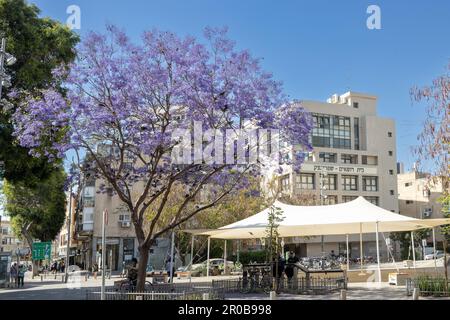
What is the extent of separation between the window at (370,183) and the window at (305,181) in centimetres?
823

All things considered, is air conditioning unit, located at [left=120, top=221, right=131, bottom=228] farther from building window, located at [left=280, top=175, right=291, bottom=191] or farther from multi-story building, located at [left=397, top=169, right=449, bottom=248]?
multi-story building, located at [left=397, top=169, right=449, bottom=248]

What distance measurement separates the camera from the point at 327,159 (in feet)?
232

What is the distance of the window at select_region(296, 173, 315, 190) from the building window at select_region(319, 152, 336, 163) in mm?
2903

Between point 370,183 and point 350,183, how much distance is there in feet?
10.8

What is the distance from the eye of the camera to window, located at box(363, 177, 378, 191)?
237 feet

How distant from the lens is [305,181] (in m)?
68.2

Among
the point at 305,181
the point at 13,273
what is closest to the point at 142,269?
the point at 13,273

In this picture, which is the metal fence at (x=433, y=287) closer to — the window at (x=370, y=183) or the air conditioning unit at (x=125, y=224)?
the air conditioning unit at (x=125, y=224)

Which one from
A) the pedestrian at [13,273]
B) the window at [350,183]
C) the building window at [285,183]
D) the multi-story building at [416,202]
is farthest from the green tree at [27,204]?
the multi-story building at [416,202]

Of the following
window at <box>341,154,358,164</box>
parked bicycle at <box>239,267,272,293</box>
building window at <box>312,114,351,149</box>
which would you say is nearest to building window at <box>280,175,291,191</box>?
building window at <box>312,114,351,149</box>

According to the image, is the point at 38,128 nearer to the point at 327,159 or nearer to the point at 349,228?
the point at 349,228

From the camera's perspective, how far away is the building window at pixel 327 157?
70062mm

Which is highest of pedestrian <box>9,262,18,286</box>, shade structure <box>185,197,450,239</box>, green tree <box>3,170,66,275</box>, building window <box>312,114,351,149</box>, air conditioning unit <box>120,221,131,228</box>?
building window <box>312,114,351,149</box>
